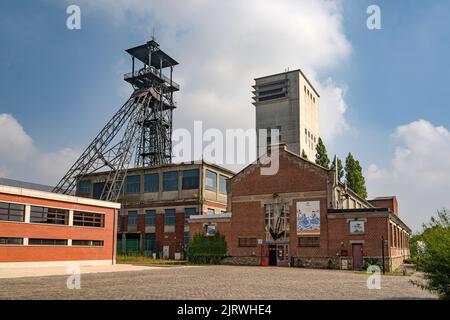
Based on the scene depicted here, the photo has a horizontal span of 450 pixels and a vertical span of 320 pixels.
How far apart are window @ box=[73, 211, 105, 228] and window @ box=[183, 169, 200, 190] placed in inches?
627

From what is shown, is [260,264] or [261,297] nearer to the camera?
[261,297]

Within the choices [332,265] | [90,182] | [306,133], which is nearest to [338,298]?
[332,265]

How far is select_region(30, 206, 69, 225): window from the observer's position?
111ft

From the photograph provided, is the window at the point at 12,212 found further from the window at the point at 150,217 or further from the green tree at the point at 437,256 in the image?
the green tree at the point at 437,256

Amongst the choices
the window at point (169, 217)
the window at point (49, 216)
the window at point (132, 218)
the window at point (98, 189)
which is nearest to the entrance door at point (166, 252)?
the window at point (169, 217)

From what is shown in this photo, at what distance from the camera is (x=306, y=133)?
9650 cm

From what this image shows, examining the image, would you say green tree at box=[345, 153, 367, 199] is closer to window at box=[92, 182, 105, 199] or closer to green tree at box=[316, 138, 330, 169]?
green tree at box=[316, 138, 330, 169]

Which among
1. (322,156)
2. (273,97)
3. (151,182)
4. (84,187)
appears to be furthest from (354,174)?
(273,97)

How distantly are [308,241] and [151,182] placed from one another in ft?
87.0

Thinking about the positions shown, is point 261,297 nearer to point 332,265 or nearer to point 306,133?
point 332,265

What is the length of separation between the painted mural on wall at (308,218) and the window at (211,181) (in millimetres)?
18163

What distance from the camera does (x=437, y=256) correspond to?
12992 mm

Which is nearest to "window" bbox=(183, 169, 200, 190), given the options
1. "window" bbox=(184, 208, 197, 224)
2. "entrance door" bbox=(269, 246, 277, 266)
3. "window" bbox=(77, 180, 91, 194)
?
"window" bbox=(184, 208, 197, 224)
